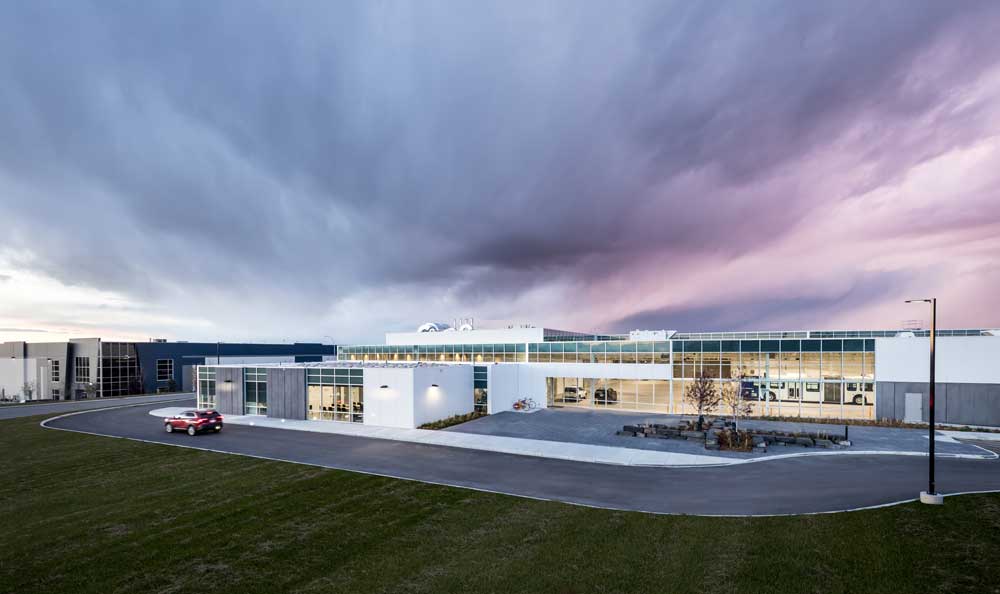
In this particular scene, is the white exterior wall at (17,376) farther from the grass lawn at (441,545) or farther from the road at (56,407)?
the grass lawn at (441,545)

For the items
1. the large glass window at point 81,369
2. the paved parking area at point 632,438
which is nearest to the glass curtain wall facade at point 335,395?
the paved parking area at point 632,438

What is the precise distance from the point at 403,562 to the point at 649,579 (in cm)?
596

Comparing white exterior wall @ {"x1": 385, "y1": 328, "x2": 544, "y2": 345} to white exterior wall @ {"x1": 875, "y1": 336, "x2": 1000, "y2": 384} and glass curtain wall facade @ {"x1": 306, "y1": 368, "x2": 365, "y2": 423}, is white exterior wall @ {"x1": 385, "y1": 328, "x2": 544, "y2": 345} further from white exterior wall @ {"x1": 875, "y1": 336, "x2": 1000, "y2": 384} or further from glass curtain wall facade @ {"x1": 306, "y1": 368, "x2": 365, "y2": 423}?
white exterior wall @ {"x1": 875, "y1": 336, "x2": 1000, "y2": 384}

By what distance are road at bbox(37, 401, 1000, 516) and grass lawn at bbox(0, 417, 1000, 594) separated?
1.08 meters

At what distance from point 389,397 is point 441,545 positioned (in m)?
19.2

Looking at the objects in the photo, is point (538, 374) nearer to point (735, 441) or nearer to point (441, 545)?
point (735, 441)

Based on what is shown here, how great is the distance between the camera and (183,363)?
63.9m

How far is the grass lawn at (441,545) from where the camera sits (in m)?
10.1

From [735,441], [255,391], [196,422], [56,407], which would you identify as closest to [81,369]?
[56,407]

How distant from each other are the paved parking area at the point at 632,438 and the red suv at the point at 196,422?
1518 centimetres

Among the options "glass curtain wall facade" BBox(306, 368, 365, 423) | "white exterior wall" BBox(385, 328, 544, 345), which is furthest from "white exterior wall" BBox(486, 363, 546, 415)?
"glass curtain wall facade" BBox(306, 368, 365, 423)

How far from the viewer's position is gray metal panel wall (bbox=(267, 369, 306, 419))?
3334cm

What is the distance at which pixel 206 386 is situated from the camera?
38.1m

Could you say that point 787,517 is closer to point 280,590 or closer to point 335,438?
point 280,590
